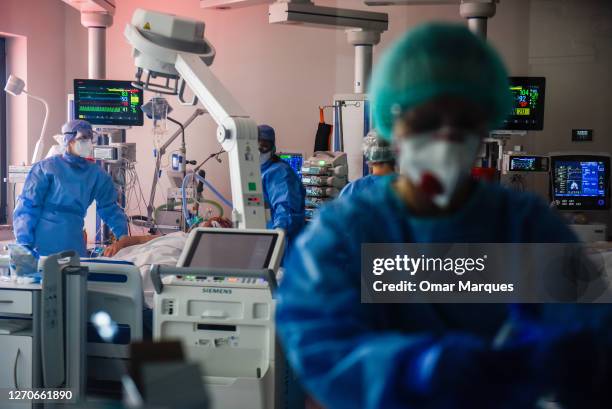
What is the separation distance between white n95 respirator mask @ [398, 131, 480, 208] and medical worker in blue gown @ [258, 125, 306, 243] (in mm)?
3516

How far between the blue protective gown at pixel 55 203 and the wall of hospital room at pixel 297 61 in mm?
4146

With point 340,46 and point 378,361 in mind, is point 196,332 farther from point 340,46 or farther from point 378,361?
point 340,46

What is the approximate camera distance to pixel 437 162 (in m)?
1.00

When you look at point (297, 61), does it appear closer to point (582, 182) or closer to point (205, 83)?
point (582, 182)

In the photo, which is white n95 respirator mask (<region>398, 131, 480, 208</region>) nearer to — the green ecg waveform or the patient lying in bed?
the patient lying in bed

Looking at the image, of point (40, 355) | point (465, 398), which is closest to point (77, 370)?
point (40, 355)

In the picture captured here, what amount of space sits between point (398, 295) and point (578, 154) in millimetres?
5233

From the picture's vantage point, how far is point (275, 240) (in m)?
3.15

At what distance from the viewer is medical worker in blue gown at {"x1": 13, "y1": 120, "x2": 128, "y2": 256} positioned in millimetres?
4840

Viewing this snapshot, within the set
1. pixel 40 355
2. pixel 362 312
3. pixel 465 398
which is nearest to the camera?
pixel 465 398

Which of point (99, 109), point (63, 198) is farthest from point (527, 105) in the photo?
point (99, 109)

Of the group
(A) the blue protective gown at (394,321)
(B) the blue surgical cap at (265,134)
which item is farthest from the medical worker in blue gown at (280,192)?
(A) the blue protective gown at (394,321)

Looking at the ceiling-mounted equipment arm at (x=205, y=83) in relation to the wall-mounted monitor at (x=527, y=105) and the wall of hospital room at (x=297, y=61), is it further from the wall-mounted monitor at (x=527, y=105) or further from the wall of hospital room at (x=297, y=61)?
the wall of hospital room at (x=297, y=61)

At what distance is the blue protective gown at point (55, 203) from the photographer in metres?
4.83
